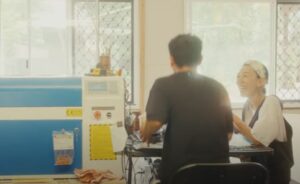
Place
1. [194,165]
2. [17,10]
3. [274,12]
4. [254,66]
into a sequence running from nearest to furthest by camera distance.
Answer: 1. [194,165]
2. [254,66]
3. [17,10]
4. [274,12]

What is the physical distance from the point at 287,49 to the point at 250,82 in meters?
2.37

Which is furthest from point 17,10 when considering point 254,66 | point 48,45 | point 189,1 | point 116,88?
point 254,66

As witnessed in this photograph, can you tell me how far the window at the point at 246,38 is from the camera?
15.2 ft

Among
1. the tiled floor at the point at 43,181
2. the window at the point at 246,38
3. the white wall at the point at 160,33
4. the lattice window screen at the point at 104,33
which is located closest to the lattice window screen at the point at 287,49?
the window at the point at 246,38

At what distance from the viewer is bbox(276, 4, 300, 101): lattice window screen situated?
471cm

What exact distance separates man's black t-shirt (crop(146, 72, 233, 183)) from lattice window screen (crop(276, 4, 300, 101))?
9.99 ft

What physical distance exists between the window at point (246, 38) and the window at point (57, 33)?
34.4 inches

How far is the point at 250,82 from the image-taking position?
261cm

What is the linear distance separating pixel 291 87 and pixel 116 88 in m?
2.78

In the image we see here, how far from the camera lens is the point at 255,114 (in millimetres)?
2541

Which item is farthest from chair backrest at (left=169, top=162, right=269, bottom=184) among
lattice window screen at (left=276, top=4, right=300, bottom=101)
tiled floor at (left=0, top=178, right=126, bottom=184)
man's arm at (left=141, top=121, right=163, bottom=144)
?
lattice window screen at (left=276, top=4, right=300, bottom=101)

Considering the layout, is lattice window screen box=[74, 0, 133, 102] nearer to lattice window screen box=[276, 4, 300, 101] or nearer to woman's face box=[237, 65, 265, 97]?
lattice window screen box=[276, 4, 300, 101]

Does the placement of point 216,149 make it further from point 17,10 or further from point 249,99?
point 17,10

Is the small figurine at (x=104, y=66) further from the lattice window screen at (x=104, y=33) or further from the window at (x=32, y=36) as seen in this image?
the window at (x=32, y=36)
